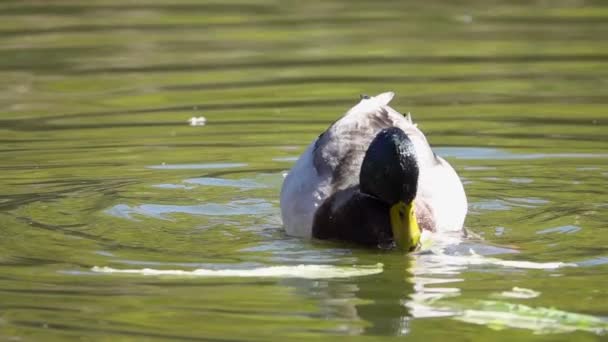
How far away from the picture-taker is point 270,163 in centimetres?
1095

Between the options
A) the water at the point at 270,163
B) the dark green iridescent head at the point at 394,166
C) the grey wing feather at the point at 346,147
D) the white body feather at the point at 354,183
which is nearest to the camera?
the water at the point at 270,163

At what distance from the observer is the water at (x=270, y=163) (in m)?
6.93

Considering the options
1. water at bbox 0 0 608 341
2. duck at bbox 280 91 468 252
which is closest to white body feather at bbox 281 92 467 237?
duck at bbox 280 91 468 252

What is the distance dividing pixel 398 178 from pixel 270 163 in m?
2.95

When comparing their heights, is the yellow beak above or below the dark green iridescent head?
below

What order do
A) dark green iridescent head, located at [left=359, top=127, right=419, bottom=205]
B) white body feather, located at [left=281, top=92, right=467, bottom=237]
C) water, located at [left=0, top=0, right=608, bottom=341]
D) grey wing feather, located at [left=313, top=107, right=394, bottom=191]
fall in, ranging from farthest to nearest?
grey wing feather, located at [left=313, top=107, right=394, bottom=191] < white body feather, located at [left=281, top=92, right=467, bottom=237] < dark green iridescent head, located at [left=359, top=127, right=419, bottom=205] < water, located at [left=0, top=0, right=608, bottom=341]

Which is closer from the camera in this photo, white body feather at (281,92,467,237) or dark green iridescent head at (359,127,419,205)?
dark green iridescent head at (359,127,419,205)

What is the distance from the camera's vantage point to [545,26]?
633 inches

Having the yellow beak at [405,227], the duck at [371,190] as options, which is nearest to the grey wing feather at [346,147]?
the duck at [371,190]

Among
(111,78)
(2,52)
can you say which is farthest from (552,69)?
(2,52)

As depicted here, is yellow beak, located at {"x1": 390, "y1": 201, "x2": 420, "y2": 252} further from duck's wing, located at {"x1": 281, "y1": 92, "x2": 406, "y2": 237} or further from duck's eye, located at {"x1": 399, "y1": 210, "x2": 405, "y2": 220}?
duck's wing, located at {"x1": 281, "y1": 92, "x2": 406, "y2": 237}

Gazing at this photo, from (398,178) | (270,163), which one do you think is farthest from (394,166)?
(270,163)

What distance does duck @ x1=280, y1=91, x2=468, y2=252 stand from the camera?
814 centimetres

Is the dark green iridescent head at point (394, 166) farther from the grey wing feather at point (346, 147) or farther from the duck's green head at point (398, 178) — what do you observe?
the grey wing feather at point (346, 147)
